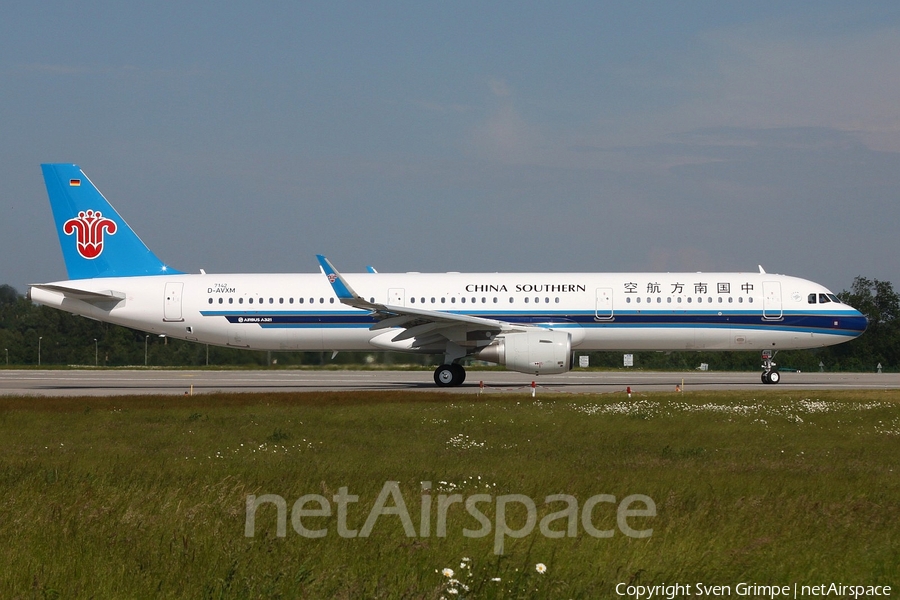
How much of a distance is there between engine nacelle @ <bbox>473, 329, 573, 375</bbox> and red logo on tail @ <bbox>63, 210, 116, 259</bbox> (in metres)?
14.7

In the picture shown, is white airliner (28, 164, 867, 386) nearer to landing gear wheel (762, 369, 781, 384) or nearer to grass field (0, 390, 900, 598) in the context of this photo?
landing gear wheel (762, 369, 781, 384)

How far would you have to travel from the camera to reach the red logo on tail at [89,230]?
107 ft

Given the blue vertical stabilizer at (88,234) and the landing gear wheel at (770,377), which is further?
the blue vertical stabilizer at (88,234)

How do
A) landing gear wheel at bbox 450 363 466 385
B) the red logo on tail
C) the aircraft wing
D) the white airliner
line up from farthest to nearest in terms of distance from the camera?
the red logo on tail
landing gear wheel at bbox 450 363 466 385
the white airliner
the aircraft wing

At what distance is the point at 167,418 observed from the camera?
19.0m

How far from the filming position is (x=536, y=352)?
28141 mm

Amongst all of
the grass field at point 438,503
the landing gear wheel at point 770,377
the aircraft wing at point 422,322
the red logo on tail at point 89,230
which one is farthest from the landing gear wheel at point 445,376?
the red logo on tail at point 89,230

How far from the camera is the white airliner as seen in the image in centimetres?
3039

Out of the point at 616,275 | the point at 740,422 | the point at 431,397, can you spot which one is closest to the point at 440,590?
the point at 740,422

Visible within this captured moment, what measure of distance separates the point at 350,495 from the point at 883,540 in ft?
16.2

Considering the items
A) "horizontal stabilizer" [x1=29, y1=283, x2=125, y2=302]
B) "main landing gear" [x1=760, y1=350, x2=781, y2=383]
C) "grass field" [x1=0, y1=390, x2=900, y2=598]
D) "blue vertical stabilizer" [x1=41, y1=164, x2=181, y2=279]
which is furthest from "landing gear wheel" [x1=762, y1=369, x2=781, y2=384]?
"horizontal stabilizer" [x1=29, y1=283, x2=125, y2=302]

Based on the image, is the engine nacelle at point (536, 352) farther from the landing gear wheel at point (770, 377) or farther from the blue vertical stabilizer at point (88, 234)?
the blue vertical stabilizer at point (88, 234)

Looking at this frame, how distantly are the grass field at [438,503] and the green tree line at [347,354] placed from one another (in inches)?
664

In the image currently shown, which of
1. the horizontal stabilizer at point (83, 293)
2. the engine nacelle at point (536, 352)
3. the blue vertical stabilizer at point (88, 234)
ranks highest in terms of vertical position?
the blue vertical stabilizer at point (88, 234)
